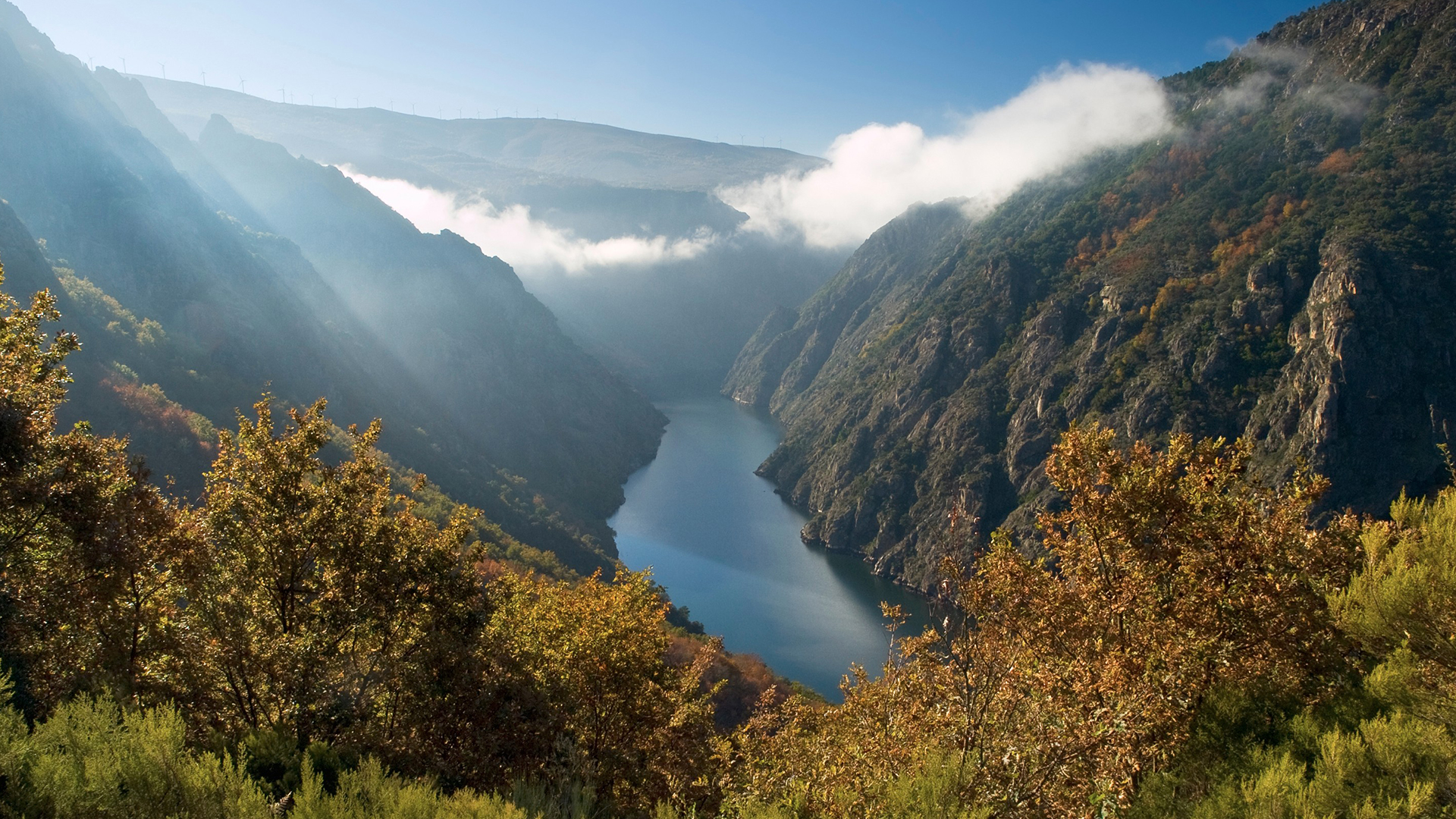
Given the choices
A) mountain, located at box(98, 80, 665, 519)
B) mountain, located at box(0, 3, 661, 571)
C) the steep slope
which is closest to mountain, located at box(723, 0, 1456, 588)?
the steep slope

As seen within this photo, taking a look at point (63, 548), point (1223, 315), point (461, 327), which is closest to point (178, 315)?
point (461, 327)

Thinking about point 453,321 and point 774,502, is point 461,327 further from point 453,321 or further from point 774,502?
point 774,502

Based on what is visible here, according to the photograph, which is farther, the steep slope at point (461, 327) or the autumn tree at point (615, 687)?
the steep slope at point (461, 327)

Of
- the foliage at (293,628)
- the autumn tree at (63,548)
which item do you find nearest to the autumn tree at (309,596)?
the foliage at (293,628)

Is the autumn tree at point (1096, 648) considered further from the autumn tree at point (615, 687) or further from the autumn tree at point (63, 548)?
the autumn tree at point (63, 548)

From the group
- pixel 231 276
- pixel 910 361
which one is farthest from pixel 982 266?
pixel 231 276

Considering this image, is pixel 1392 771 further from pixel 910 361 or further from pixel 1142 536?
pixel 910 361
